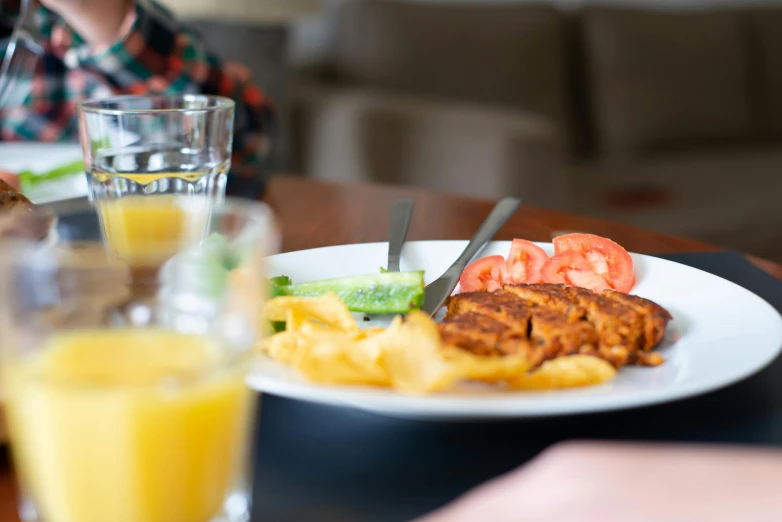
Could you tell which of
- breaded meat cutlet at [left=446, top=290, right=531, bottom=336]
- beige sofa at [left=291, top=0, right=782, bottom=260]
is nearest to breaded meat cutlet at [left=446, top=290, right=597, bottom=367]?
breaded meat cutlet at [left=446, top=290, right=531, bottom=336]

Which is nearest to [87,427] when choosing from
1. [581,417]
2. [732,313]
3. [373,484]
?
[373,484]

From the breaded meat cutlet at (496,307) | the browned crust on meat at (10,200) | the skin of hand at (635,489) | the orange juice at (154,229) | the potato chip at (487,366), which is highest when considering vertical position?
the orange juice at (154,229)

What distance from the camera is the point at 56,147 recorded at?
4.79 feet

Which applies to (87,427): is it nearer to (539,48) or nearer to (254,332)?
(254,332)

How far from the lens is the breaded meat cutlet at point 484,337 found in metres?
0.65

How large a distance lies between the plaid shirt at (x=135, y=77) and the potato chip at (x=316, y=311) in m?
1.09

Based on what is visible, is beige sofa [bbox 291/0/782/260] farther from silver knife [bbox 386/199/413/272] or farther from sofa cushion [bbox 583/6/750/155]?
silver knife [bbox 386/199/413/272]

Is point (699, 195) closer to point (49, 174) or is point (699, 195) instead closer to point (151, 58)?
point (151, 58)

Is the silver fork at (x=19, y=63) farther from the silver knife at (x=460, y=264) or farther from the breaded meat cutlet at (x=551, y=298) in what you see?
the breaded meat cutlet at (x=551, y=298)

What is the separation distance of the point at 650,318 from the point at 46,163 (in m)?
0.98

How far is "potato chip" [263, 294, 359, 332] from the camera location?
2.34 ft

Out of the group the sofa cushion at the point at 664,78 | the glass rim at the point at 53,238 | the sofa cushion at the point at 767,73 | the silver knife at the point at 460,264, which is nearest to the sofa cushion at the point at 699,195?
the sofa cushion at the point at 664,78

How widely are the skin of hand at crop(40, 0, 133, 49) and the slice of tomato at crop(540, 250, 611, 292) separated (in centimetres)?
117

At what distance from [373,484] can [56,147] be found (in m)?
1.11
